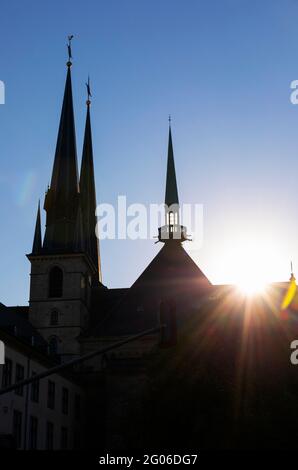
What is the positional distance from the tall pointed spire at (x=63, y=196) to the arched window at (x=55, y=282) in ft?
6.41

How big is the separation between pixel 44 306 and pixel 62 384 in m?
13.8

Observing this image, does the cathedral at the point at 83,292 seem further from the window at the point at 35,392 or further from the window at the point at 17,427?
the window at the point at 17,427

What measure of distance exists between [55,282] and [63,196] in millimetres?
8154

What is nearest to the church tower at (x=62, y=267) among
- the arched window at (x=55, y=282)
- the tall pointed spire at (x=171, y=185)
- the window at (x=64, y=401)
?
the arched window at (x=55, y=282)

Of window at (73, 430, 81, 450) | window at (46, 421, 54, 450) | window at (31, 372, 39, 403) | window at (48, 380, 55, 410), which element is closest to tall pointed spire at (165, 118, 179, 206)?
window at (73, 430, 81, 450)

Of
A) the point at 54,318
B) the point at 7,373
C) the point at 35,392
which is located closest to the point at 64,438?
the point at 35,392

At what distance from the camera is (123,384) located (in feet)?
199

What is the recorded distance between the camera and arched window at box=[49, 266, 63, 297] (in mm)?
69750

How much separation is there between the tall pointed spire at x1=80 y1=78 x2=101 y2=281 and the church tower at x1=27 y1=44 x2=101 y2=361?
6.99 meters

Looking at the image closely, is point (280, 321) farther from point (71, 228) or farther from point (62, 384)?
point (71, 228)

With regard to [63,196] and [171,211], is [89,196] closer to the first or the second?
[171,211]

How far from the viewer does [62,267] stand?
6981 centimetres

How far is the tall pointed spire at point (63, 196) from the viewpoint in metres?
70.7

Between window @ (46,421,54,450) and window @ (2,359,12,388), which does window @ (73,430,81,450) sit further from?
window @ (2,359,12,388)
